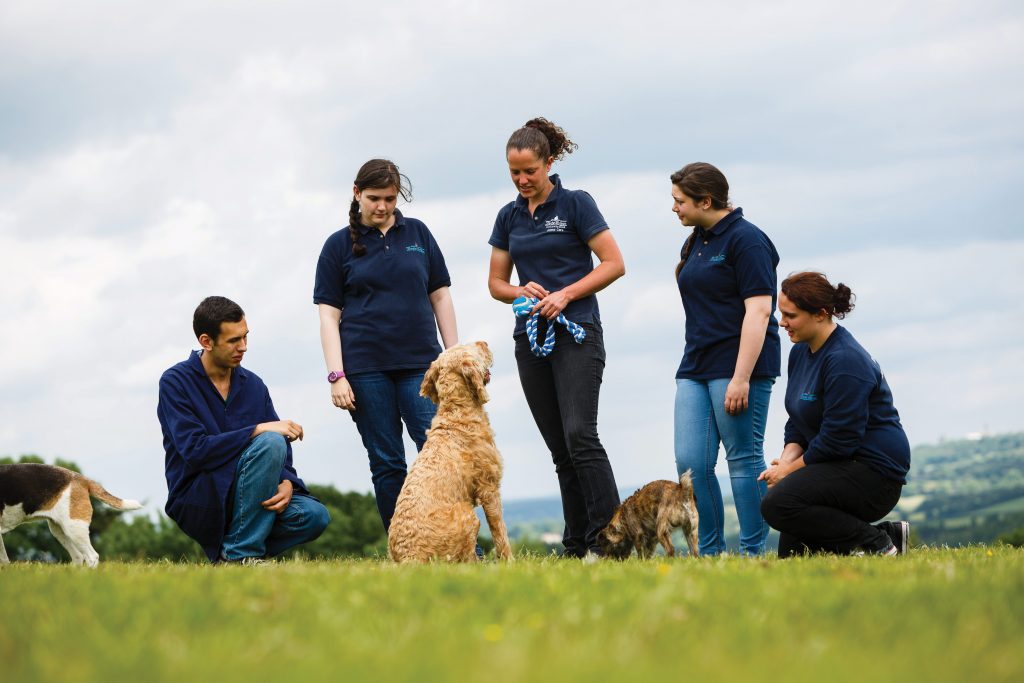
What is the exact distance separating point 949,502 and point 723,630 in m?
171

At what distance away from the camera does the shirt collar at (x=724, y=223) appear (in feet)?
29.0

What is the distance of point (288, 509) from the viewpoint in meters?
8.98

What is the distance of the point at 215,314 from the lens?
8.66 m

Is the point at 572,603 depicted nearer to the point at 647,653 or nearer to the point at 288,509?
the point at 647,653

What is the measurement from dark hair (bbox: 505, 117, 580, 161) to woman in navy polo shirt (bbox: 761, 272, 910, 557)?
225 cm

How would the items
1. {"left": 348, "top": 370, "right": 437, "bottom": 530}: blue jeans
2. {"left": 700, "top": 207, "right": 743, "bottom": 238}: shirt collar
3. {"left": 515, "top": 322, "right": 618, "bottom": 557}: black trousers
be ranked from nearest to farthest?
1. {"left": 515, "top": 322, "right": 618, "bottom": 557}: black trousers
2. {"left": 700, "top": 207, "right": 743, "bottom": 238}: shirt collar
3. {"left": 348, "top": 370, "right": 437, "bottom": 530}: blue jeans

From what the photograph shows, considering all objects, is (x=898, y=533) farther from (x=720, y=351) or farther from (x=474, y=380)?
(x=474, y=380)

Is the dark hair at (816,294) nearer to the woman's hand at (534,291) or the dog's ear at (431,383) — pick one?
the woman's hand at (534,291)

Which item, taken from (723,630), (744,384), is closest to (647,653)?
(723,630)

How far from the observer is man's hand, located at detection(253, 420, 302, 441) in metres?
8.75

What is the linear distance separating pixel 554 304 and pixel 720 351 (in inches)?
58.3

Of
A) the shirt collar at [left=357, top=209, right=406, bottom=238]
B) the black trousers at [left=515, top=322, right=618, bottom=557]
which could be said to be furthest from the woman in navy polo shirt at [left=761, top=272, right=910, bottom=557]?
the shirt collar at [left=357, top=209, right=406, bottom=238]

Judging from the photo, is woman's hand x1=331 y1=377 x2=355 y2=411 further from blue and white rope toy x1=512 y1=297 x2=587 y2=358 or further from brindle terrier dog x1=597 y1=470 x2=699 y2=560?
brindle terrier dog x1=597 y1=470 x2=699 y2=560

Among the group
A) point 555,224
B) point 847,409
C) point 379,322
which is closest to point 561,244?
point 555,224
